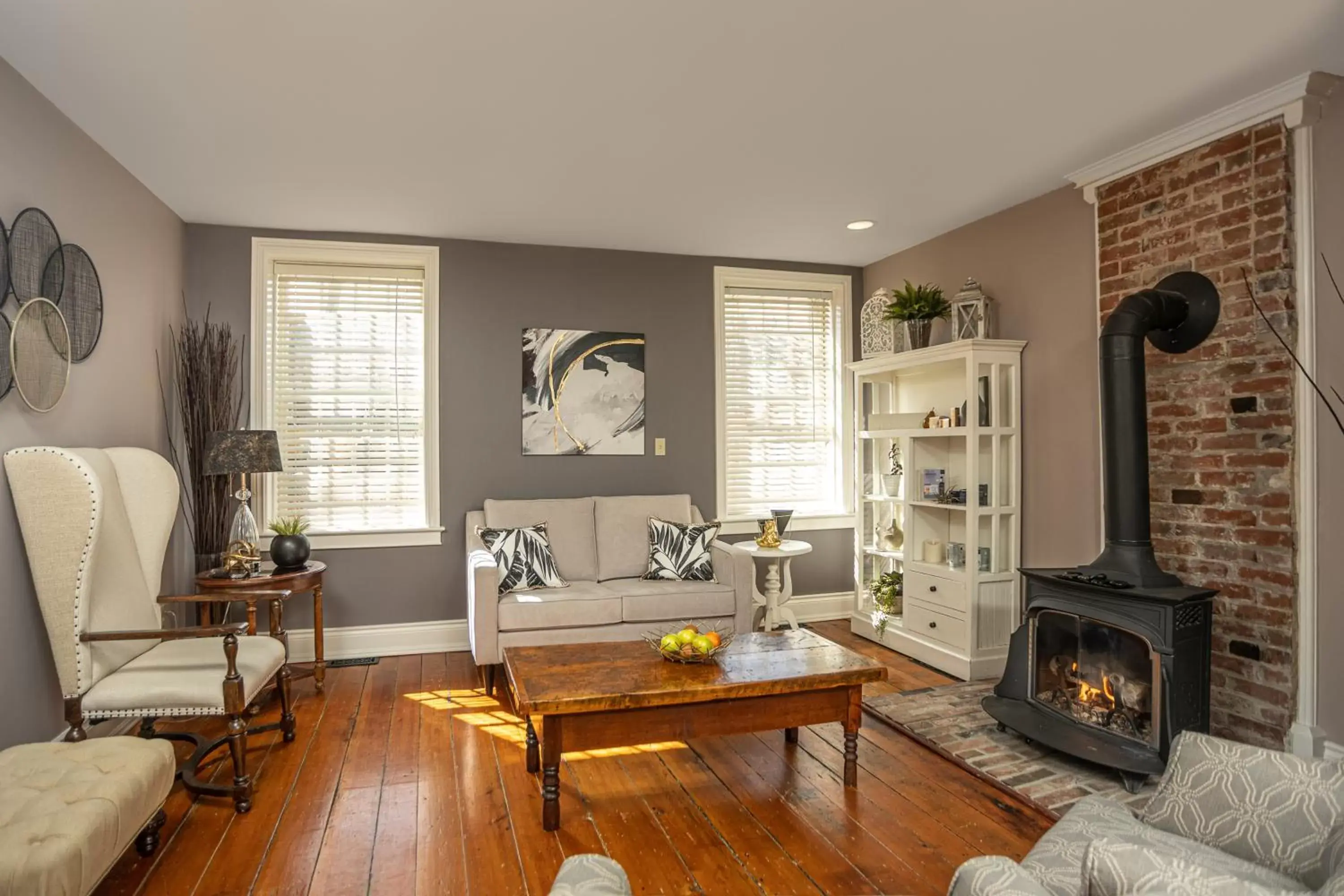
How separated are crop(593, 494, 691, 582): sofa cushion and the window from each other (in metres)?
1.02

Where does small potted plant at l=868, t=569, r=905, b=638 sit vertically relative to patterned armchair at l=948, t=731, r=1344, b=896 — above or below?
below

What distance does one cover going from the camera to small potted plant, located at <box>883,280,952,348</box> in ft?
14.9

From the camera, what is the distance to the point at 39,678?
2893 millimetres

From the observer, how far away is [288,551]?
3.90 m

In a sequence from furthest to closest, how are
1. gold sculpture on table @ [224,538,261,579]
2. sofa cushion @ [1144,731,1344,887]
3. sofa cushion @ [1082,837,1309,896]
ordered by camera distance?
gold sculpture on table @ [224,538,261,579] → sofa cushion @ [1144,731,1344,887] → sofa cushion @ [1082,837,1309,896]

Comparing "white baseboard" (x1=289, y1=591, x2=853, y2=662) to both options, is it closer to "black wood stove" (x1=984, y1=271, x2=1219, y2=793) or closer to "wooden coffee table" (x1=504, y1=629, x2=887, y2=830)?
"wooden coffee table" (x1=504, y1=629, x2=887, y2=830)

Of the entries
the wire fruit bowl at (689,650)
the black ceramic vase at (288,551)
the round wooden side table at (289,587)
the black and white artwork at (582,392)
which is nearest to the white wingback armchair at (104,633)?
the round wooden side table at (289,587)

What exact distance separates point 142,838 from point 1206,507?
4.09 m

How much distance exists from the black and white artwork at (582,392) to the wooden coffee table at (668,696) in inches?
80.0

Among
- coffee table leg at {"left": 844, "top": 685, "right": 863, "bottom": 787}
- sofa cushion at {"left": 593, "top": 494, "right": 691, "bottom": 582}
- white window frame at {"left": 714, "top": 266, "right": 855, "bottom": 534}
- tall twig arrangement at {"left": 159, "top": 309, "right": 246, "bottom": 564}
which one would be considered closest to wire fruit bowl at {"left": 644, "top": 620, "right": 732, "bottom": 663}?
coffee table leg at {"left": 844, "top": 685, "right": 863, "bottom": 787}

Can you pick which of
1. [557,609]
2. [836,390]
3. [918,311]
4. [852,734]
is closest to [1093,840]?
[852,734]

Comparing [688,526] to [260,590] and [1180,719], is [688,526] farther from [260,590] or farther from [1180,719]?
[1180,719]

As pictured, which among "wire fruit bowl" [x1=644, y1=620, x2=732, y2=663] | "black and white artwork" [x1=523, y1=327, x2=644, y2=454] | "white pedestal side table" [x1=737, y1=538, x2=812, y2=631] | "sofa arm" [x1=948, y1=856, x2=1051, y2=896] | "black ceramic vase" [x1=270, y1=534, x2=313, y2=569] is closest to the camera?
"sofa arm" [x1=948, y1=856, x2=1051, y2=896]

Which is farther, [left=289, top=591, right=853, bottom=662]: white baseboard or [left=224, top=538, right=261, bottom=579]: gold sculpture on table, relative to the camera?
[left=289, top=591, right=853, bottom=662]: white baseboard
